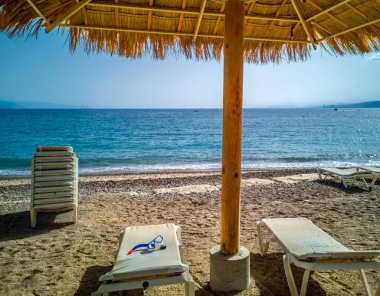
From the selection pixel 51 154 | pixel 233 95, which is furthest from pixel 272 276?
pixel 51 154

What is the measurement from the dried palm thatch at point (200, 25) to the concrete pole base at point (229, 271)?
2217 millimetres

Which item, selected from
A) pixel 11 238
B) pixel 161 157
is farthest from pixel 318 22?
pixel 161 157

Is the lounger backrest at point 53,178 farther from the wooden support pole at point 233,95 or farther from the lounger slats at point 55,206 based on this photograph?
the wooden support pole at point 233,95

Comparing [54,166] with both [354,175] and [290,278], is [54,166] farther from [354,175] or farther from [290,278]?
[354,175]

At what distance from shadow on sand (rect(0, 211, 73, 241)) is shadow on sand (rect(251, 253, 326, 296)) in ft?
9.29

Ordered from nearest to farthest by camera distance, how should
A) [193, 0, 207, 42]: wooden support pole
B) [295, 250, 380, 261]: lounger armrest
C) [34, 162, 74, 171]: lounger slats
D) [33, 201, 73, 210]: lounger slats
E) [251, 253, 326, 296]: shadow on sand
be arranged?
[295, 250, 380, 261]: lounger armrest → [251, 253, 326, 296]: shadow on sand → [193, 0, 207, 42]: wooden support pole → [33, 201, 73, 210]: lounger slats → [34, 162, 74, 171]: lounger slats

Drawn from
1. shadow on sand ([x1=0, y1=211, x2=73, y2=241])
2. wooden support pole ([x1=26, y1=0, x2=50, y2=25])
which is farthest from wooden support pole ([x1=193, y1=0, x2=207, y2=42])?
shadow on sand ([x1=0, y1=211, x2=73, y2=241])

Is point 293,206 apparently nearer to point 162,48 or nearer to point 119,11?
point 162,48

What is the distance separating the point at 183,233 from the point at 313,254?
2006 mm

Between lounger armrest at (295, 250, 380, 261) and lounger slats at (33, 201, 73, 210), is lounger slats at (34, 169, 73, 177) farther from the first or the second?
lounger armrest at (295, 250, 380, 261)

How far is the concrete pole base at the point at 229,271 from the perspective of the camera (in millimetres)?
2248

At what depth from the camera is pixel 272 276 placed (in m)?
2.65

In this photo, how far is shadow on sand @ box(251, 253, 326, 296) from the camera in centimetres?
240

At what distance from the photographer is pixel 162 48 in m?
3.20
